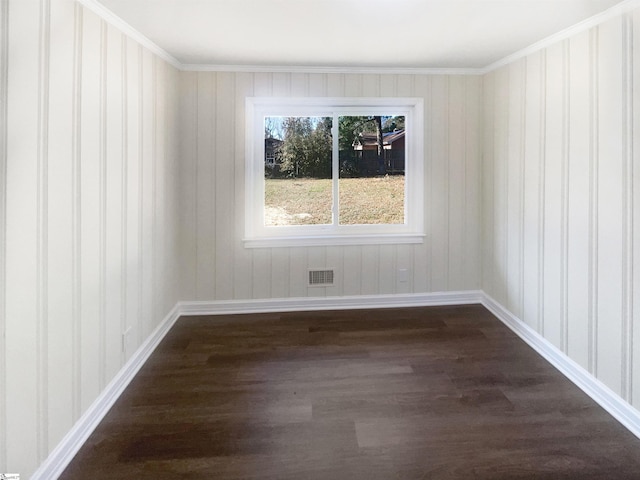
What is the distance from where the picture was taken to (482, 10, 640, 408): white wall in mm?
1904

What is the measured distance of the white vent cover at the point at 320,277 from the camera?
3.45 metres

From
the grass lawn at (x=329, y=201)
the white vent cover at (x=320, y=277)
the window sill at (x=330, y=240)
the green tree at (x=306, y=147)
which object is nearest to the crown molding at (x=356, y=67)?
the green tree at (x=306, y=147)

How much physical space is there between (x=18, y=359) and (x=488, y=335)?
3.00 meters

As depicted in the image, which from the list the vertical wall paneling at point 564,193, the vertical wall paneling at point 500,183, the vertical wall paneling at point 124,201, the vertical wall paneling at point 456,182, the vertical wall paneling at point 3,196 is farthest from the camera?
the vertical wall paneling at point 456,182

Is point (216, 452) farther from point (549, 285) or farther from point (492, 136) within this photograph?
point (492, 136)

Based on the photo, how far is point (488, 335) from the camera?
2916 millimetres

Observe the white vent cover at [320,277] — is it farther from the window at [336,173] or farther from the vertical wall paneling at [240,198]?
the window at [336,173]

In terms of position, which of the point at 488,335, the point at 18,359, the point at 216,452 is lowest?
the point at 216,452

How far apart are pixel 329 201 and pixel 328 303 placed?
3.30 ft

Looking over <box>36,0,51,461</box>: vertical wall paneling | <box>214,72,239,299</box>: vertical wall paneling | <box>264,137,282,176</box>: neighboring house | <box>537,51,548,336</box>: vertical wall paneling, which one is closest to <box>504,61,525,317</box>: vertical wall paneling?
<box>537,51,548,336</box>: vertical wall paneling

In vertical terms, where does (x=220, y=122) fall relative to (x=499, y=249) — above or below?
above

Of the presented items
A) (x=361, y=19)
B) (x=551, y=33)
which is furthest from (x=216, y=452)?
(x=551, y=33)

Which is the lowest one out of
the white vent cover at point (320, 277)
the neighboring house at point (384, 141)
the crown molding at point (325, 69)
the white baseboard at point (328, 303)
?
the white baseboard at point (328, 303)

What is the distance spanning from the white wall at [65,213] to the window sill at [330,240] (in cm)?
106
